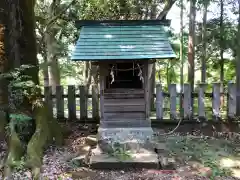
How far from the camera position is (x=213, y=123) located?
7.62m

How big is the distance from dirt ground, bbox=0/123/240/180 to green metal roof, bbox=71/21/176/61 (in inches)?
83.0

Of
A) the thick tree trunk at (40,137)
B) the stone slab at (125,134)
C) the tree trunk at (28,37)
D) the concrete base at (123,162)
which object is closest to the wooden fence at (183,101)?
the thick tree trunk at (40,137)

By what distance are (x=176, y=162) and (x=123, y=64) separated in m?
2.44

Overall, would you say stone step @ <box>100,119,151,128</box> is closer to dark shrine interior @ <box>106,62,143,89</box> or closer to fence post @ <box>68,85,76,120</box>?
dark shrine interior @ <box>106,62,143,89</box>

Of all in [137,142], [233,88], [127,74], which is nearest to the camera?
[137,142]

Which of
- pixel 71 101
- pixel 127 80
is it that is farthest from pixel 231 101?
pixel 71 101

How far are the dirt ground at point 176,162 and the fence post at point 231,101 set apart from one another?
694 millimetres

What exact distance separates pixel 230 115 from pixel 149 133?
8.95ft

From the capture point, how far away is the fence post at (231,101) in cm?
743

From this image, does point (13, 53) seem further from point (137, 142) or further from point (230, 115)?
point (230, 115)

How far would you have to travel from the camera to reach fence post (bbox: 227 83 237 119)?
7.43m

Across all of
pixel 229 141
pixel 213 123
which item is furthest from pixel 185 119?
pixel 229 141

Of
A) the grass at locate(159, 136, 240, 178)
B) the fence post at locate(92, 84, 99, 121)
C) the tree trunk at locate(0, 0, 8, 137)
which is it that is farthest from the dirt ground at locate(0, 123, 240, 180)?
the fence post at locate(92, 84, 99, 121)

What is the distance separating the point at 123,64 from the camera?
6.55 m
